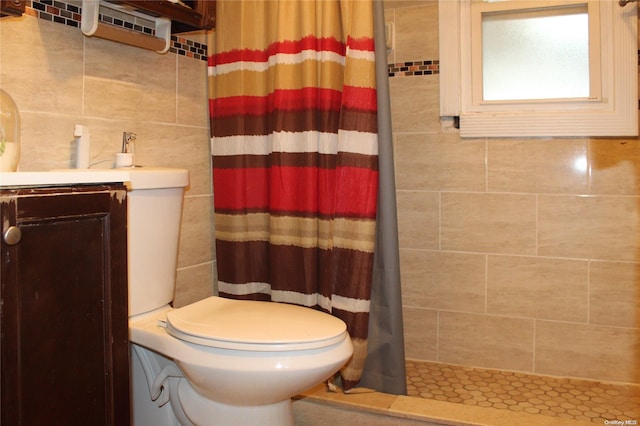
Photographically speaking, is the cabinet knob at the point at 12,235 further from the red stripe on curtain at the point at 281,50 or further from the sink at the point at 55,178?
the red stripe on curtain at the point at 281,50

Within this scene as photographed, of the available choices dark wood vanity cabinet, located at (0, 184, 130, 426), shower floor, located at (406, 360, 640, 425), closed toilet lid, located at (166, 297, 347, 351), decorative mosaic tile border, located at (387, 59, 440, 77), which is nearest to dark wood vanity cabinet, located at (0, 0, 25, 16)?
dark wood vanity cabinet, located at (0, 184, 130, 426)

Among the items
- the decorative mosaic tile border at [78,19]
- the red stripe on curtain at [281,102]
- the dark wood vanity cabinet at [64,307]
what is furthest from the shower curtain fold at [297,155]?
the dark wood vanity cabinet at [64,307]

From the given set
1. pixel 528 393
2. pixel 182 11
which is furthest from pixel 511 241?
pixel 182 11

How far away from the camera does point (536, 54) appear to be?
2.32m

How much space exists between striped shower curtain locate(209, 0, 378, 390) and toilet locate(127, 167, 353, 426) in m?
0.35

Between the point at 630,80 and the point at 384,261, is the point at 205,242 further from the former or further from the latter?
the point at 630,80

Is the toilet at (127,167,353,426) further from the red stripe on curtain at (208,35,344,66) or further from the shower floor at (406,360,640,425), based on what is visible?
the shower floor at (406,360,640,425)

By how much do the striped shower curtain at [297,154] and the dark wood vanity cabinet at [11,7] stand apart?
904 mm

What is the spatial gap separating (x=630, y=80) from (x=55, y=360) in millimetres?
2042

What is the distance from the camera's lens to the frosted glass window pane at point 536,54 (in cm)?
224

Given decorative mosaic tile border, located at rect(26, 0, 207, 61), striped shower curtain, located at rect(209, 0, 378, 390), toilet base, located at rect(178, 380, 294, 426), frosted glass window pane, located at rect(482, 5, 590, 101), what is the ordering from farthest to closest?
frosted glass window pane, located at rect(482, 5, 590, 101) → striped shower curtain, located at rect(209, 0, 378, 390) → decorative mosaic tile border, located at rect(26, 0, 207, 61) → toilet base, located at rect(178, 380, 294, 426)

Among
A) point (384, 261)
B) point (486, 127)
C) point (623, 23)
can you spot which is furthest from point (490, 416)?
point (623, 23)

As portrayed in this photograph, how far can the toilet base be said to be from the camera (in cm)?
158

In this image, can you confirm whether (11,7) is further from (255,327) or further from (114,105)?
(255,327)
